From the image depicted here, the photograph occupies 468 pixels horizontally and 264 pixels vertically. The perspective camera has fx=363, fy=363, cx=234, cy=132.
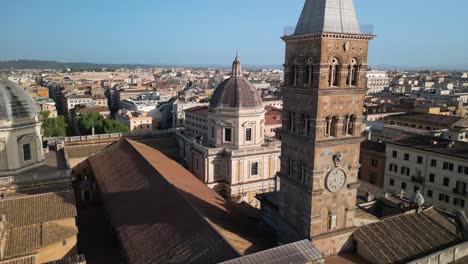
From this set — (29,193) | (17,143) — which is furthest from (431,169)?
(17,143)

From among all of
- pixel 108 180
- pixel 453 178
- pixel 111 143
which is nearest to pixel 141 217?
pixel 108 180

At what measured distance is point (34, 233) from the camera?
2395cm

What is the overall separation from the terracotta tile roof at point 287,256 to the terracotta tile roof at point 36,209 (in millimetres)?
14538

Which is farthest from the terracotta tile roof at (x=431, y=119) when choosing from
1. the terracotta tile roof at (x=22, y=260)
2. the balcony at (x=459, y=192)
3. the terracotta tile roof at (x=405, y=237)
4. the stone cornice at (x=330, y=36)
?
the terracotta tile roof at (x=22, y=260)

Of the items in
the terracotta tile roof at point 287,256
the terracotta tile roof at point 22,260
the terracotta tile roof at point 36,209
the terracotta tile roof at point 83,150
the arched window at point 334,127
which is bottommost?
the terracotta tile roof at point 22,260

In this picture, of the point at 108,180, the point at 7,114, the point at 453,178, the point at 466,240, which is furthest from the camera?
the point at 453,178

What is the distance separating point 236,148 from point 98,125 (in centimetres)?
4736

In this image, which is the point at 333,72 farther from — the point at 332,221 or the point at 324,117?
the point at 332,221

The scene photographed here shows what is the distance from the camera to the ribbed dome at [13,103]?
31.3 meters

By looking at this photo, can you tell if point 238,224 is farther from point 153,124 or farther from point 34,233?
point 153,124

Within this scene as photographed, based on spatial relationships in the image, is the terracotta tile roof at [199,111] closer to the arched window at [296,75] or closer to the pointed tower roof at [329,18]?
the arched window at [296,75]

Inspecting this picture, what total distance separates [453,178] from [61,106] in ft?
416

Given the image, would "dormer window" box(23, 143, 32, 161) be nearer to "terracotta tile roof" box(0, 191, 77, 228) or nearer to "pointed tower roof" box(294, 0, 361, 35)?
"terracotta tile roof" box(0, 191, 77, 228)

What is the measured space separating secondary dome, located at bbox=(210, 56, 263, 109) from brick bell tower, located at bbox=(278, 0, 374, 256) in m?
18.7
